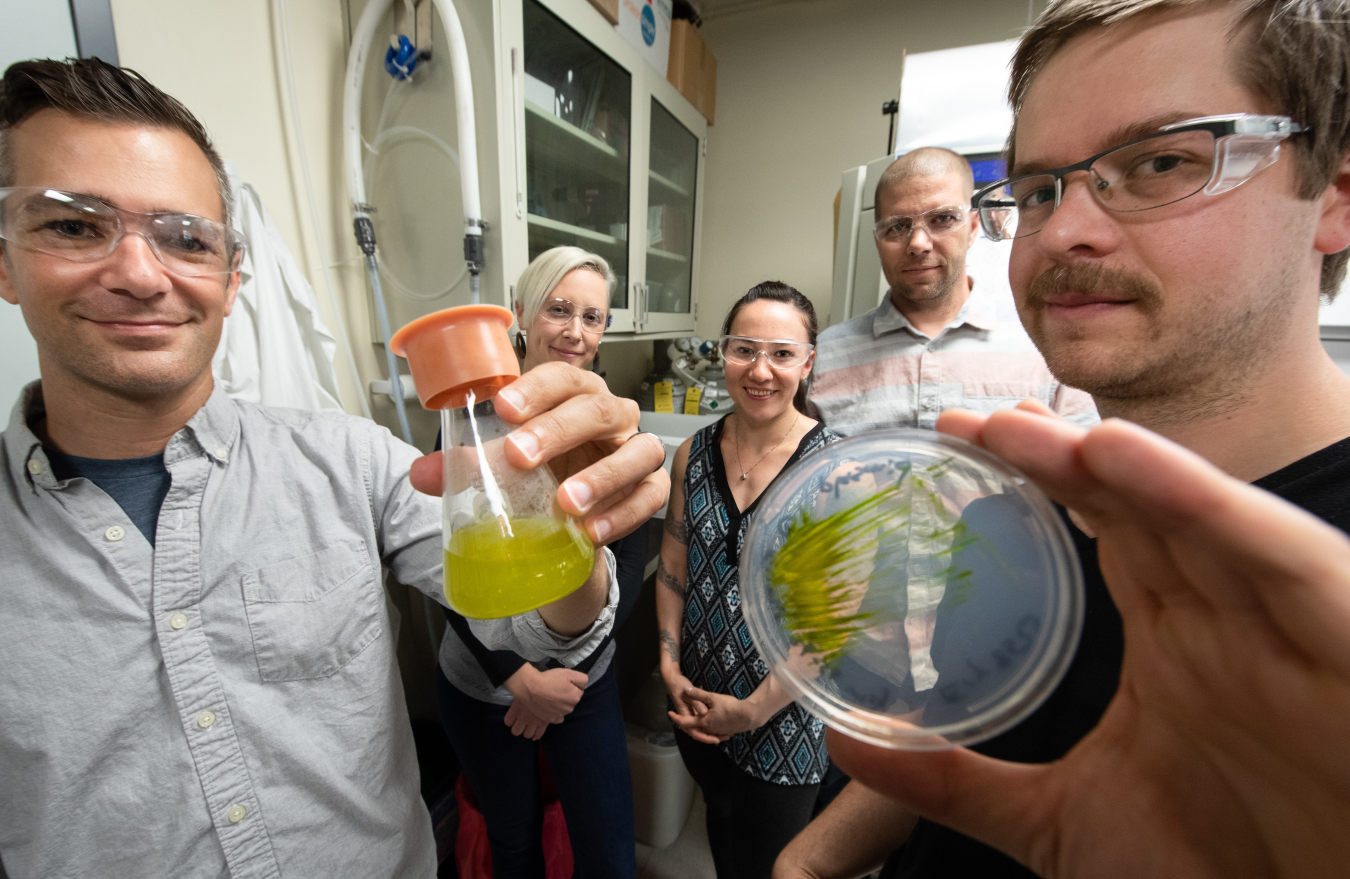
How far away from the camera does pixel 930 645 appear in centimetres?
44

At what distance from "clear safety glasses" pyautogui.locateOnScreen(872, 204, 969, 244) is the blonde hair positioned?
87 centimetres

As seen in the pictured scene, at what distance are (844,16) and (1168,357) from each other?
296cm

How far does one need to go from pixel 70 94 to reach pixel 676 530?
1302mm

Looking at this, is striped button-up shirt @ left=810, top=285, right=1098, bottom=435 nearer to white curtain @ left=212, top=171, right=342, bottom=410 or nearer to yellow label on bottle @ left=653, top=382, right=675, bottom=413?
yellow label on bottle @ left=653, top=382, right=675, bottom=413

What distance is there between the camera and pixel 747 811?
110 centimetres

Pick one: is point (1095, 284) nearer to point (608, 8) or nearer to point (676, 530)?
point (676, 530)

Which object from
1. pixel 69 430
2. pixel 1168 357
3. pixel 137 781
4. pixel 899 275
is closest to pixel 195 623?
pixel 137 781

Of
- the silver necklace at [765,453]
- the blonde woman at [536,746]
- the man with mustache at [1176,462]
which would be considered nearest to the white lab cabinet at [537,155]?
the silver necklace at [765,453]

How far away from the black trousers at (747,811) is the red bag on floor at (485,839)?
16.7 inches

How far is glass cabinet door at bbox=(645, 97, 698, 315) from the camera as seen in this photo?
2289mm

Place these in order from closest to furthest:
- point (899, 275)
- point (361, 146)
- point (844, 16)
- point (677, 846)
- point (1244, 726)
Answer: point (1244, 726)
point (899, 275)
point (361, 146)
point (677, 846)
point (844, 16)

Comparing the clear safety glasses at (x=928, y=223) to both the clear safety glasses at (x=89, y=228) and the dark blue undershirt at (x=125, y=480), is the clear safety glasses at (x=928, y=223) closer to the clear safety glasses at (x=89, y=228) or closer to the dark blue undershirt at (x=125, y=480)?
the clear safety glasses at (x=89, y=228)

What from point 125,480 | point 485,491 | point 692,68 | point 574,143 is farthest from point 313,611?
point 692,68

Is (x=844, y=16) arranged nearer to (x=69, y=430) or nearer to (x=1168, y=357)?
(x=1168, y=357)
